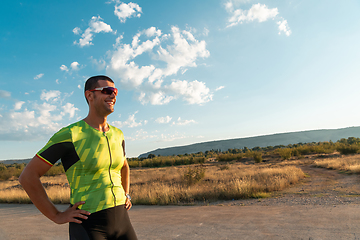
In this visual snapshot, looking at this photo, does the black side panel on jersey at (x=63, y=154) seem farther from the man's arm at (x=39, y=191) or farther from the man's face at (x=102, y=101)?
the man's face at (x=102, y=101)

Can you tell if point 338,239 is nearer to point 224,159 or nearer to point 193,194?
point 193,194

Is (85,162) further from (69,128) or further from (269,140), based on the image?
(269,140)

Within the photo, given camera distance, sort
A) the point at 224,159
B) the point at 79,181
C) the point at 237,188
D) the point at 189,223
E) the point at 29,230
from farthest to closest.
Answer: the point at 224,159
the point at 237,188
the point at 29,230
the point at 189,223
the point at 79,181

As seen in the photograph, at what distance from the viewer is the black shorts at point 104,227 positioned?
1.82 m

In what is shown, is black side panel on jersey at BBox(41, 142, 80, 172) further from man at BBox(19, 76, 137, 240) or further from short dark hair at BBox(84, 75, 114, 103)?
short dark hair at BBox(84, 75, 114, 103)

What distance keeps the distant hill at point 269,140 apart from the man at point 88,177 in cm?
15023

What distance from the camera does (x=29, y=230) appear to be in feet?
20.4

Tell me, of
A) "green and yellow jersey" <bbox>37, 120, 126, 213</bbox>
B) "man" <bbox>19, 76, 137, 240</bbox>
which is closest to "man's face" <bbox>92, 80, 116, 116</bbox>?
"man" <bbox>19, 76, 137, 240</bbox>

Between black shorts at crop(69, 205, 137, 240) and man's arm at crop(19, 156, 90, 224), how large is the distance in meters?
0.08

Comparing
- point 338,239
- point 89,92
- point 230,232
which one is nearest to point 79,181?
point 89,92

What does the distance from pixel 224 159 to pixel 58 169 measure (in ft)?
A: 96.8

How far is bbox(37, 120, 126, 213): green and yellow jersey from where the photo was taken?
1.79 metres

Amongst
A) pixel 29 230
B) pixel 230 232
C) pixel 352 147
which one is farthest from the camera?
pixel 352 147

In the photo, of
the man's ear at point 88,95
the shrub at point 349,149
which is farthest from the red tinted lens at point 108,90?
the shrub at point 349,149
